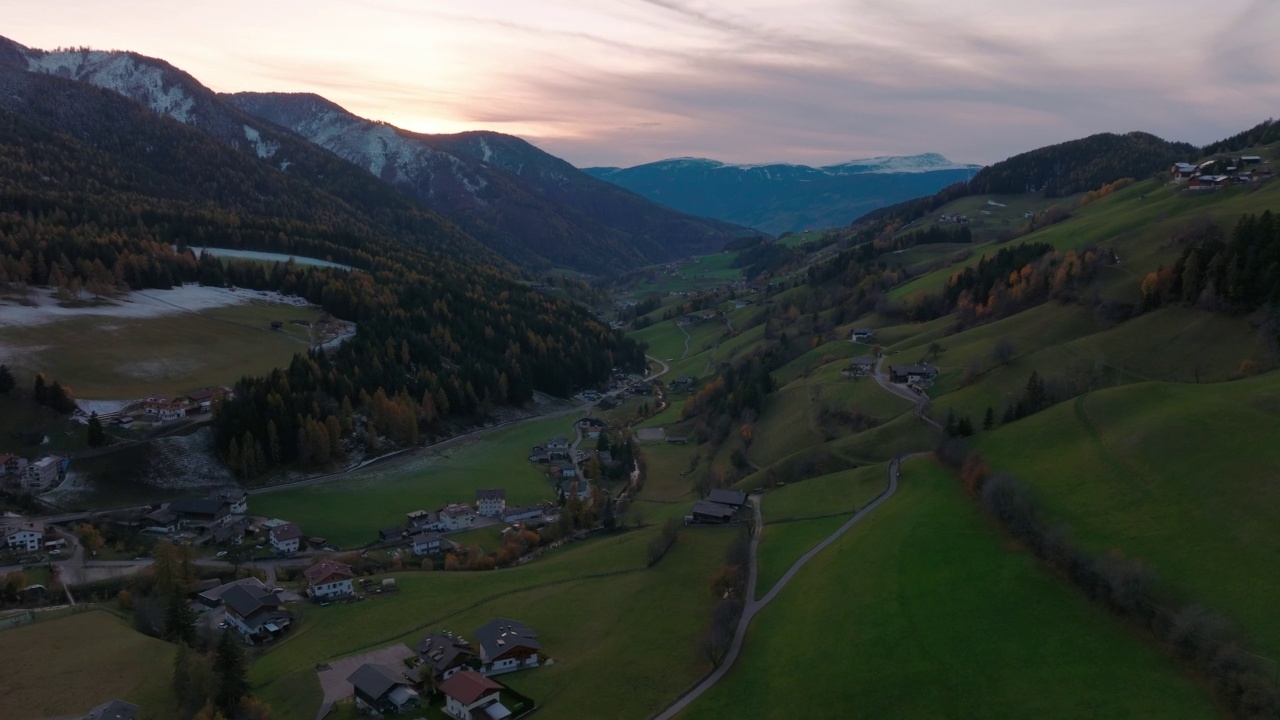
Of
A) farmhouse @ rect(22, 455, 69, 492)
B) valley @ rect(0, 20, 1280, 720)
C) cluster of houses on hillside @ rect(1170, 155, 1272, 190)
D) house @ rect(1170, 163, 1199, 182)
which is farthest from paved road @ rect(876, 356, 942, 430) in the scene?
farmhouse @ rect(22, 455, 69, 492)

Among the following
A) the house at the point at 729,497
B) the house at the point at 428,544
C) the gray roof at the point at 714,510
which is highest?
the house at the point at 729,497

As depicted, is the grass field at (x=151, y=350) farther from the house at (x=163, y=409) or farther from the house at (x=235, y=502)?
the house at (x=235, y=502)

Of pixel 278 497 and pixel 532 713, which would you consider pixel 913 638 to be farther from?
pixel 278 497

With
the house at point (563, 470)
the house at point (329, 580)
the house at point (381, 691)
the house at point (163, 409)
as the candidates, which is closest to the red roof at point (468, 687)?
the house at point (381, 691)

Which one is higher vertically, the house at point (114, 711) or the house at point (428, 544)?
the house at point (114, 711)

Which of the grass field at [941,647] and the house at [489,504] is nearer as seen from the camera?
the grass field at [941,647]

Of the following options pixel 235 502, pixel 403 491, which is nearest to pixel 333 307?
pixel 403 491

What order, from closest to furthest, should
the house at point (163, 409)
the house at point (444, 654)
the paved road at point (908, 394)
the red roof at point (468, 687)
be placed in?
the red roof at point (468, 687) → the house at point (444, 654) → the paved road at point (908, 394) → the house at point (163, 409)

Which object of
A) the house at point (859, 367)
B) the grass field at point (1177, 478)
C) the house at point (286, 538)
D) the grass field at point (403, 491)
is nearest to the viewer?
the grass field at point (1177, 478)
